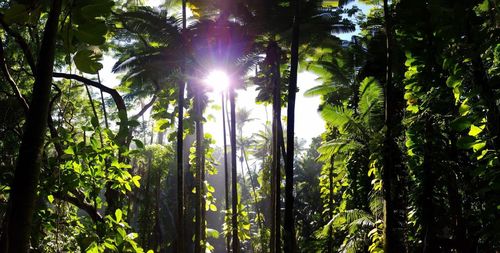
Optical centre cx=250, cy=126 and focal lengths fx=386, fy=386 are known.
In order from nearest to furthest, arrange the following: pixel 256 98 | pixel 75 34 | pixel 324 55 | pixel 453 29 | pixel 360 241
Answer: pixel 75 34 < pixel 453 29 < pixel 360 241 < pixel 256 98 < pixel 324 55

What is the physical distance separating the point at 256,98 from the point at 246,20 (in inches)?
95.5

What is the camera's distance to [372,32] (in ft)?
40.9

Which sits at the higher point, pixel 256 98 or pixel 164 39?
pixel 164 39

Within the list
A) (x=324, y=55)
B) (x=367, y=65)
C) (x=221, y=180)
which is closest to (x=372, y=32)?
(x=367, y=65)

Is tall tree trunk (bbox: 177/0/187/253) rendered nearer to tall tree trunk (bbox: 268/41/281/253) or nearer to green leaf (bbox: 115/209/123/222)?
tall tree trunk (bbox: 268/41/281/253)

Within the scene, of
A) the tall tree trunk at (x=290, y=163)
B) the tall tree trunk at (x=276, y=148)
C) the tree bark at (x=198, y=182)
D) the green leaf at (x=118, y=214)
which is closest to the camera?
the green leaf at (x=118, y=214)

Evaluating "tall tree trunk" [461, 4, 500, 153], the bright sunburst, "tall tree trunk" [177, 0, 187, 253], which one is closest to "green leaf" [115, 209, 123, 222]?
"tall tree trunk" [461, 4, 500, 153]

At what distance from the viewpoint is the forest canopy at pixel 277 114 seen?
160cm

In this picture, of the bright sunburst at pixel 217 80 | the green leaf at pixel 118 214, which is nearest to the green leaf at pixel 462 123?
the green leaf at pixel 118 214

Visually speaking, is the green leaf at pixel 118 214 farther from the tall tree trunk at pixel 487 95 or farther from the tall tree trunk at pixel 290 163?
the tall tree trunk at pixel 290 163

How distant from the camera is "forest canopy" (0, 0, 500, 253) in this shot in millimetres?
1604

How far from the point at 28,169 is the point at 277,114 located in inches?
358

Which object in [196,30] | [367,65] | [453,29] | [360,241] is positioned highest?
[196,30]

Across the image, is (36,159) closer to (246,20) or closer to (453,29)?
(453,29)
